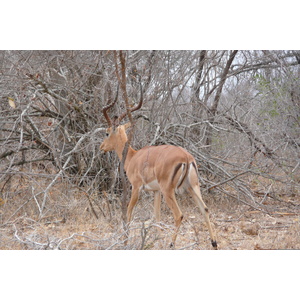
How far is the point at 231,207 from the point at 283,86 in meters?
2.41

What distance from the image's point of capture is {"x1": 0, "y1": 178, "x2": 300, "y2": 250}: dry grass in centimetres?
458

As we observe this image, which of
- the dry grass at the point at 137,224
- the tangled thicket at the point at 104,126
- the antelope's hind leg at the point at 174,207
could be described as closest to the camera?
the dry grass at the point at 137,224

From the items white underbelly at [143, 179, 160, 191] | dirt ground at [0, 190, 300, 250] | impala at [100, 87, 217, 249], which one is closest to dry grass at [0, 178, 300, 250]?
dirt ground at [0, 190, 300, 250]

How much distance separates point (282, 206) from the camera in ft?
22.2

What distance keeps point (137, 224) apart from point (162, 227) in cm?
83

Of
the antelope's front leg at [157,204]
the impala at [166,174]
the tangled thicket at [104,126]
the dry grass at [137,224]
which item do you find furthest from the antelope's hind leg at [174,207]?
the tangled thicket at [104,126]

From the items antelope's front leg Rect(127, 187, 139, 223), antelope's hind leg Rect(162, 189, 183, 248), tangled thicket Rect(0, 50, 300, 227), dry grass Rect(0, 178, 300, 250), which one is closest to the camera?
dry grass Rect(0, 178, 300, 250)

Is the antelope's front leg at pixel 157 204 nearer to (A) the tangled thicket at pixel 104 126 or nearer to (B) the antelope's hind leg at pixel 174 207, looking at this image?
(B) the antelope's hind leg at pixel 174 207

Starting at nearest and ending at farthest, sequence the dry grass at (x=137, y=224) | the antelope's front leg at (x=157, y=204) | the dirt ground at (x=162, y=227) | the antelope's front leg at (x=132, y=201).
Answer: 1. the dirt ground at (x=162, y=227)
2. the dry grass at (x=137, y=224)
3. the antelope's front leg at (x=132, y=201)
4. the antelope's front leg at (x=157, y=204)

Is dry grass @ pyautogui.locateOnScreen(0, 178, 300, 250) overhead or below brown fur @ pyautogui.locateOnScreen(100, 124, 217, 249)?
below

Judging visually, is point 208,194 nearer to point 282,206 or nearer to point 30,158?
point 282,206

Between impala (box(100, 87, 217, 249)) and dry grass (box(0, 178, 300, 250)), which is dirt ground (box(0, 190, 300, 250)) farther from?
impala (box(100, 87, 217, 249))

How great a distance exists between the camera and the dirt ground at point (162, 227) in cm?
443
